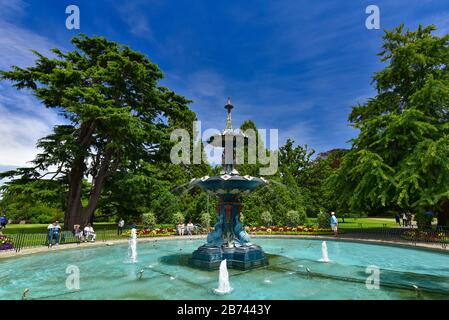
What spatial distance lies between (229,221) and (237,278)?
10.9 ft

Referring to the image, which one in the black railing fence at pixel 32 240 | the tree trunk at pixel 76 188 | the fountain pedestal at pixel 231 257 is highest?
the tree trunk at pixel 76 188

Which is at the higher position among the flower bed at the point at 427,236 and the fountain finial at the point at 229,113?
the fountain finial at the point at 229,113

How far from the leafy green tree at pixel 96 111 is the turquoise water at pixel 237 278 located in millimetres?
14246

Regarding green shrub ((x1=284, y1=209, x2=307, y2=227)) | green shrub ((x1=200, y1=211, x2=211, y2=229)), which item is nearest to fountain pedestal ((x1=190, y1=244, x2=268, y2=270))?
green shrub ((x1=200, y1=211, x2=211, y2=229))

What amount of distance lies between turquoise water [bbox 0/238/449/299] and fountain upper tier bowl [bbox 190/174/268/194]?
3.35 meters

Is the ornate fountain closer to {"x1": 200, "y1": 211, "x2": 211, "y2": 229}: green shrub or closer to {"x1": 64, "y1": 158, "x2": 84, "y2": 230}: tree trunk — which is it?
{"x1": 200, "y1": 211, "x2": 211, "y2": 229}: green shrub

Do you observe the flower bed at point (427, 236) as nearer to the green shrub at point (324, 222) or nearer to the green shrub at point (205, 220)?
the green shrub at point (324, 222)

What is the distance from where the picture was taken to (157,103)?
3144cm

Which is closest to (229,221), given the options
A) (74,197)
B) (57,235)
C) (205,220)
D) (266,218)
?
(57,235)

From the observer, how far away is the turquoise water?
294 inches

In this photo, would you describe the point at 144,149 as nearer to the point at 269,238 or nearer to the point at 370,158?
the point at 269,238

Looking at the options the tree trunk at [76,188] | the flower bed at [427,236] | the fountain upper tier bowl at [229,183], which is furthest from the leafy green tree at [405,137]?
the tree trunk at [76,188]

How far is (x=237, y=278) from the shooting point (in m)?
9.36

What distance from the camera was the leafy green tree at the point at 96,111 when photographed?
2555cm
